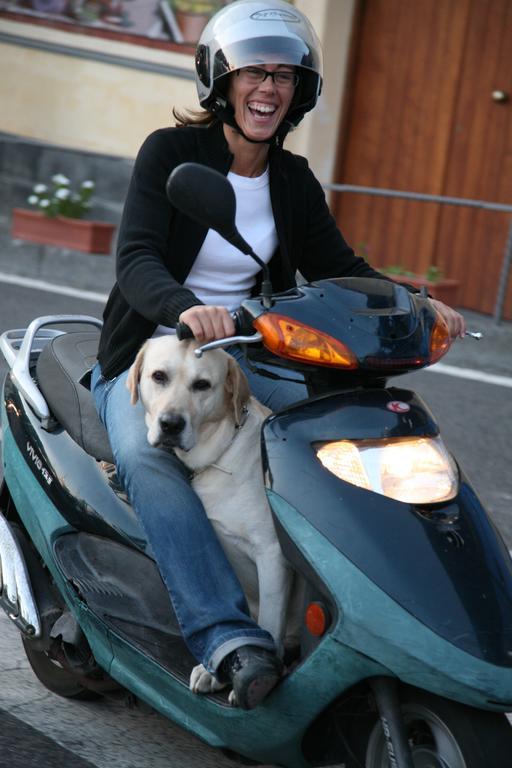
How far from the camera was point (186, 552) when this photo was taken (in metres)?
2.87

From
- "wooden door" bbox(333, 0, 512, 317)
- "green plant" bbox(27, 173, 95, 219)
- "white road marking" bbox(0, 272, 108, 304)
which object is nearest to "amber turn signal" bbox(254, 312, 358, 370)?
"white road marking" bbox(0, 272, 108, 304)

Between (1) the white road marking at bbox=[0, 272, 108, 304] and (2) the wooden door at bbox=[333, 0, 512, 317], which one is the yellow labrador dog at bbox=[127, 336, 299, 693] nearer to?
(1) the white road marking at bbox=[0, 272, 108, 304]

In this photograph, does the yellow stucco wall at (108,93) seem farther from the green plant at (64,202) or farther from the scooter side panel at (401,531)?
the scooter side panel at (401,531)

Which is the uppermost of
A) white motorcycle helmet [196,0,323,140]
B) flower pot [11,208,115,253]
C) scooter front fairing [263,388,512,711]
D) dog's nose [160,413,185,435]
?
white motorcycle helmet [196,0,323,140]

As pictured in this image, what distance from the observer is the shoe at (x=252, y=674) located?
2672 mm

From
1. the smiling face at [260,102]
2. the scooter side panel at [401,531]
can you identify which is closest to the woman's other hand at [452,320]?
the scooter side panel at [401,531]

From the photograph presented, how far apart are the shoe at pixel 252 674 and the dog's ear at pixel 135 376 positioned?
0.63 meters

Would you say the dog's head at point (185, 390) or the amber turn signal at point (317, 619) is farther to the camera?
the dog's head at point (185, 390)

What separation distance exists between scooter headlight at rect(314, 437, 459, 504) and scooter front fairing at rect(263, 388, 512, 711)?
0.05 feet

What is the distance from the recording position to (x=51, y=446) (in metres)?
3.38

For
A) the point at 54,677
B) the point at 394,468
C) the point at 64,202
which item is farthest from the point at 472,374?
the point at 394,468

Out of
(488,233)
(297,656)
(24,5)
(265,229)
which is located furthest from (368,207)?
(297,656)

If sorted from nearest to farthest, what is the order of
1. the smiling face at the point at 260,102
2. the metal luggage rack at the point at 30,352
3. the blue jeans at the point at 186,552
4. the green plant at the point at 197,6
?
the blue jeans at the point at 186,552 → the smiling face at the point at 260,102 → the metal luggage rack at the point at 30,352 → the green plant at the point at 197,6

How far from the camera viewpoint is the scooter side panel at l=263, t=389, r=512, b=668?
8.21 ft
